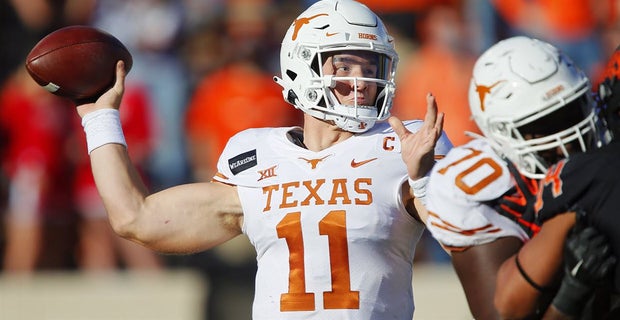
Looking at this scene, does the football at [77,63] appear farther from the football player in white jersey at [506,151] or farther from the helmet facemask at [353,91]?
the football player in white jersey at [506,151]

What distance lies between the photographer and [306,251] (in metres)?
3.32

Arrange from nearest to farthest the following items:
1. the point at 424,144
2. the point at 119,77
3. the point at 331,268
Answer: the point at 424,144 → the point at 331,268 → the point at 119,77

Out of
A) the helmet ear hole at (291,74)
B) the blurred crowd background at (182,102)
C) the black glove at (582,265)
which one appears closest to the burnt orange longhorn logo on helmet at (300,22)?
the helmet ear hole at (291,74)

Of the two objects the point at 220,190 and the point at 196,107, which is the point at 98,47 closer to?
the point at 220,190

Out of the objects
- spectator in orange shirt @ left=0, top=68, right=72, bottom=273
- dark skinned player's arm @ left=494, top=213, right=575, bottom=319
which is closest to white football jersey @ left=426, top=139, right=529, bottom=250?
dark skinned player's arm @ left=494, top=213, right=575, bottom=319

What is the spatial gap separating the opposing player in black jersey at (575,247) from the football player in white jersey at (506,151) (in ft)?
0.31

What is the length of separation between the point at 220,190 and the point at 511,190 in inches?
46.9

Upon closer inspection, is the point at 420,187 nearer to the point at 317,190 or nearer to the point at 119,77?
the point at 317,190

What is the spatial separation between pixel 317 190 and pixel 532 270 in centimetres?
103

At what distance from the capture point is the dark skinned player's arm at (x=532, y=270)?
95.0 inches

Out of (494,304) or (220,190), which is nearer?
(494,304)

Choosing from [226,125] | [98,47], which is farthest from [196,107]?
[98,47]

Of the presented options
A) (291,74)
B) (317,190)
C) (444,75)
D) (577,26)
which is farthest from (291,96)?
(577,26)

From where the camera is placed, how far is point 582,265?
237 cm
